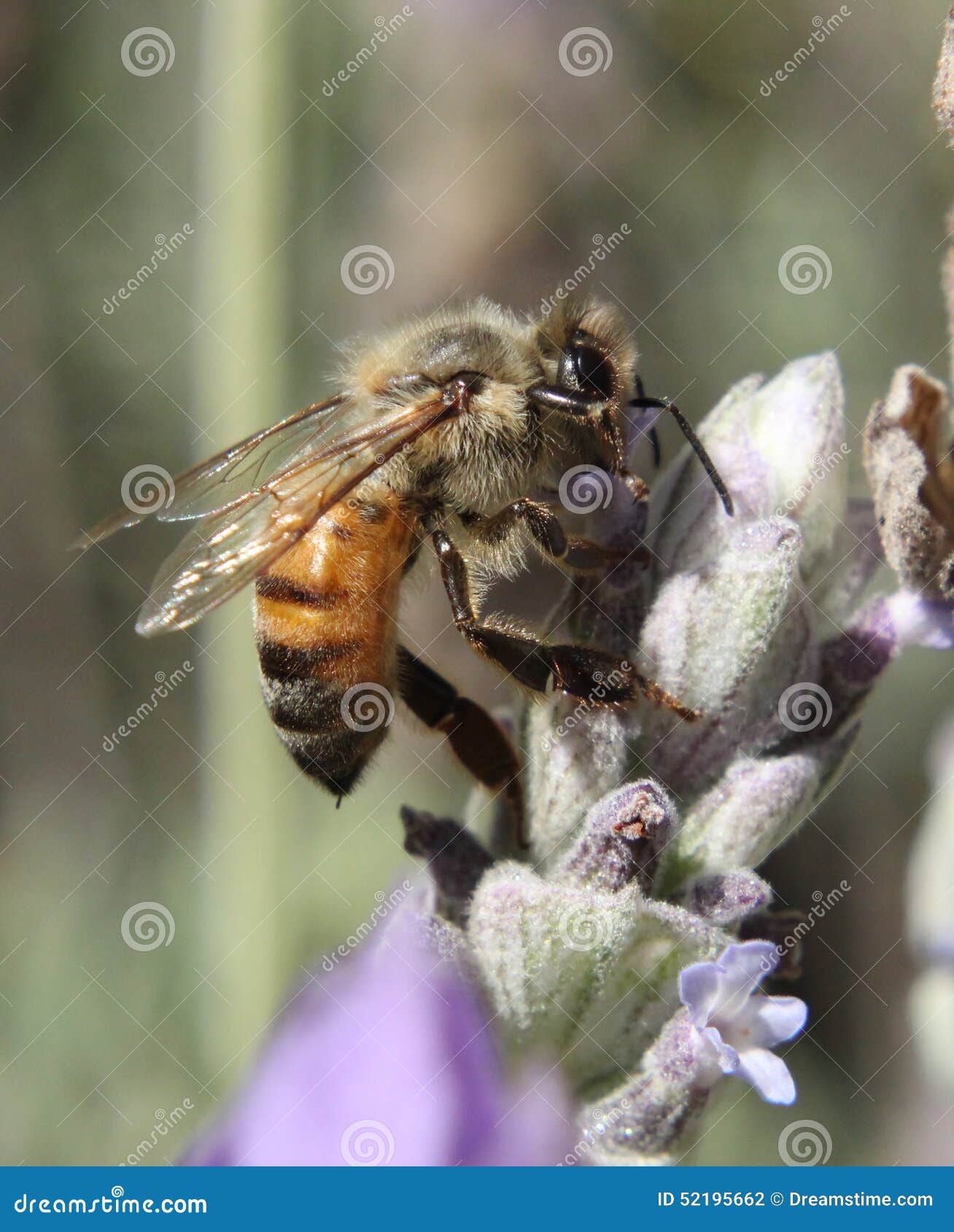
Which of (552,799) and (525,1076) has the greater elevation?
(552,799)

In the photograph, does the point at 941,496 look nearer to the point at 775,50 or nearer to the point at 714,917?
the point at 714,917

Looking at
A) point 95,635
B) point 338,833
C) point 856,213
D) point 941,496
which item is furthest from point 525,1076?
point 856,213

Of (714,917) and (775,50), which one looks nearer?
(714,917)
